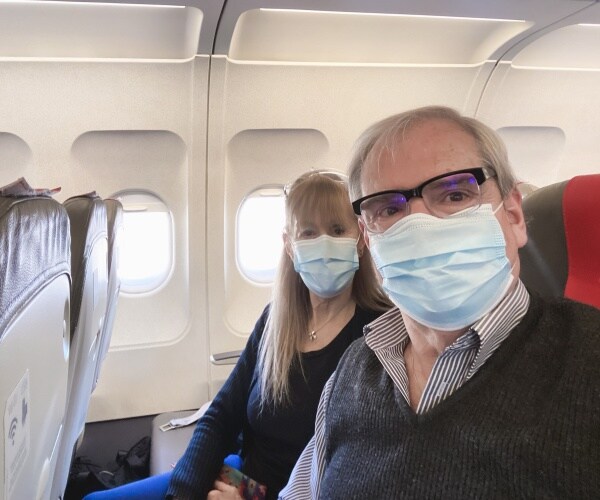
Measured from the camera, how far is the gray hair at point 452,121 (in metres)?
1.33

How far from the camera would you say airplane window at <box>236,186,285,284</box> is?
4.10 meters

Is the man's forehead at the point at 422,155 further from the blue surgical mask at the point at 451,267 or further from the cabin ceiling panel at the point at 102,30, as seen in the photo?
the cabin ceiling panel at the point at 102,30

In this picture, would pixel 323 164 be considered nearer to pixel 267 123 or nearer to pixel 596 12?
pixel 267 123

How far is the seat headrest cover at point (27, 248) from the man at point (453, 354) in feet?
2.41

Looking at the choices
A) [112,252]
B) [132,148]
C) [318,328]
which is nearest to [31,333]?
[318,328]

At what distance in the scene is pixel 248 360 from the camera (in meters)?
2.31

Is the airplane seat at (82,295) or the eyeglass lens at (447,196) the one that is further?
the airplane seat at (82,295)

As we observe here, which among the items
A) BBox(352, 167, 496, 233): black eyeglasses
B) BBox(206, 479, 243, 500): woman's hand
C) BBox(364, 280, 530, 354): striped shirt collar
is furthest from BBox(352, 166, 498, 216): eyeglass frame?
BBox(206, 479, 243, 500): woman's hand

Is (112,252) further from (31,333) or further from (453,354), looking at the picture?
(453,354)

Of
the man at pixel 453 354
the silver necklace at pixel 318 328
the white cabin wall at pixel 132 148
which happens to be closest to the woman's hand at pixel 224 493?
the man at pixel 453 354

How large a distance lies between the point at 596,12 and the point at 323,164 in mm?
1830

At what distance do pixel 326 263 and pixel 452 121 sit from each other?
2.84 feet

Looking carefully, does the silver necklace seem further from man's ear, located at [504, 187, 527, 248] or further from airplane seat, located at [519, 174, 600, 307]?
man's ear, located at [504, 187, 527, 248]

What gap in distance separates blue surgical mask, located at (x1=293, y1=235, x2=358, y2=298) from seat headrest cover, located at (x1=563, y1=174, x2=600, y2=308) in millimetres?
825
